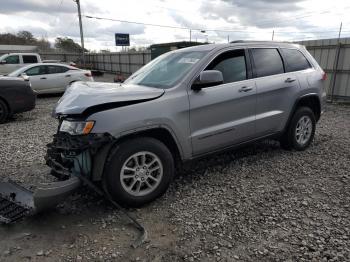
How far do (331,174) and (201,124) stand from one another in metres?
2.04

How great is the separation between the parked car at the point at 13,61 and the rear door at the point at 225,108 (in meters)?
15.6

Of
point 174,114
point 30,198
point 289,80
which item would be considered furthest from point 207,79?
point 30,198

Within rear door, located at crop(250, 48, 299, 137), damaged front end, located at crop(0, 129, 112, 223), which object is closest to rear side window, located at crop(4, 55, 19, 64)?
damaged front end, located at crop(0, 129, 112, 223)

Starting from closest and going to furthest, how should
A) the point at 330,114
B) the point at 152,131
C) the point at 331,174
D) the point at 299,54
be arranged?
1. the point at 152,131
2. the point at 331,174
3. the point at 299,54
4. the point at 330,114

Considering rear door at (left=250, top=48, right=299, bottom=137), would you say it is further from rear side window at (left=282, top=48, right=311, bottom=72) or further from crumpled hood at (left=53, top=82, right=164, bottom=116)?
crumpled hood at (left=53, top=82, right=164, bottom=116)

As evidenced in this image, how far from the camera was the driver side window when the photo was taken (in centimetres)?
402

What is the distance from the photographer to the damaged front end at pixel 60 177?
2873mm

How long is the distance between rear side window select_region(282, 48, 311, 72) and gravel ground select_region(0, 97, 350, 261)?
146cm

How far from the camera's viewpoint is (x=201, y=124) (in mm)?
3789

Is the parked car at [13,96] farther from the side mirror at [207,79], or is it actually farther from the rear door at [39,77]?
the side mirror at [207,79]

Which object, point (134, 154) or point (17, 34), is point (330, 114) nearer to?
point (134, 154)

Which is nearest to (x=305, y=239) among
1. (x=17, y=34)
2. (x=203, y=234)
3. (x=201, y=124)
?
(x=203, y=234)

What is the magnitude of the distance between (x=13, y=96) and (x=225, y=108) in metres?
6.19

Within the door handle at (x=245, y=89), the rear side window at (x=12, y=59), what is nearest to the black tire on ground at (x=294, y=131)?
the door handle at (x=245, y=89)
